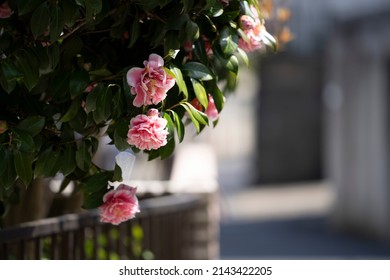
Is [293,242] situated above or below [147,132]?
above

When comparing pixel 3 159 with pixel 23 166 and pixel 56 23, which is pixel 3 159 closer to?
pixel 23 166

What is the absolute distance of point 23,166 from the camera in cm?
284

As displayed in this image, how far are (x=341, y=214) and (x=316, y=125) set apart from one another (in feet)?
19.1

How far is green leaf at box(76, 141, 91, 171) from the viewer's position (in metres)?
3.00

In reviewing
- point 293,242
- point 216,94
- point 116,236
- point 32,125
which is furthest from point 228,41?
point 293,242

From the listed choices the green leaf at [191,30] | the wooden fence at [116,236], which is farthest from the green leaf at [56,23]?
the wooden fence at [116,236]

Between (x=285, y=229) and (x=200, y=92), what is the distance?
30.2ft

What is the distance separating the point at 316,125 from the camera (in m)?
17.1

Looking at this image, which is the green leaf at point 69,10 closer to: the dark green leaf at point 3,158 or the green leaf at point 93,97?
the green leaf at point 93,97

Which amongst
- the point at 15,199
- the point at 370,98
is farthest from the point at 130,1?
the point at 370,98

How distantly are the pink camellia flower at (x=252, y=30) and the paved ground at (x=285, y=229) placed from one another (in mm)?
6521

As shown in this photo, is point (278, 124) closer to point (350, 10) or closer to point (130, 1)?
point (350, 10)

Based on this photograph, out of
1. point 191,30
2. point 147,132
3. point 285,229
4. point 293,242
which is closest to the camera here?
point 147,132

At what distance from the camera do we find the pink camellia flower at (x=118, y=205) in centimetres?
306
